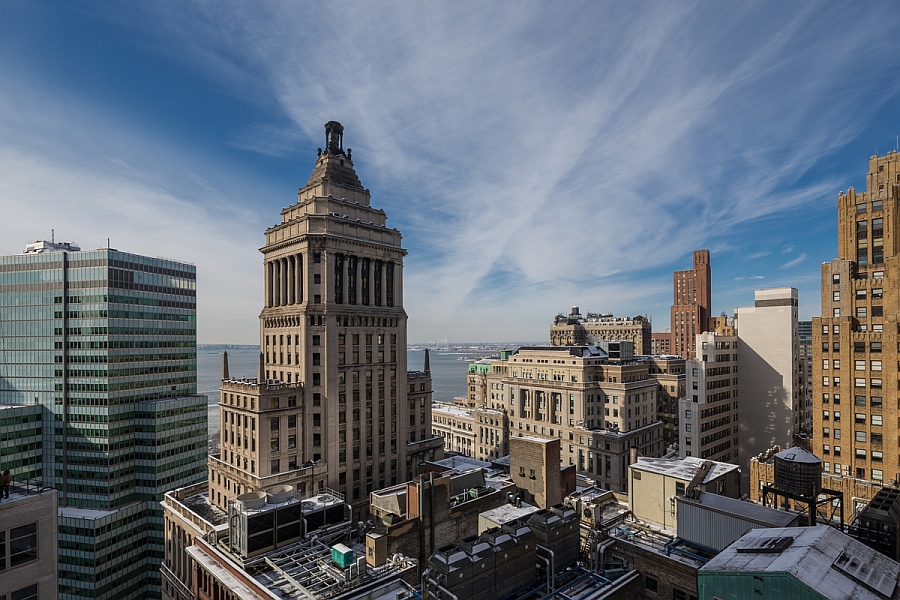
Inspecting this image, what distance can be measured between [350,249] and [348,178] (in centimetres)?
1249

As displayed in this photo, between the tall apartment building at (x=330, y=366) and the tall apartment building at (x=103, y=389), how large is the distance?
46373mm

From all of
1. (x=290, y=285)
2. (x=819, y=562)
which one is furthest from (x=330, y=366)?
(x=819, y=562)

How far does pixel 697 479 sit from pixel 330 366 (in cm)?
4527

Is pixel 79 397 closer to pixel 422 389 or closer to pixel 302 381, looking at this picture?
pixel 302 381

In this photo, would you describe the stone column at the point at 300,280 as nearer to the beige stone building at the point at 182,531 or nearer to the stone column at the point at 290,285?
the stone column at the point at 290,285

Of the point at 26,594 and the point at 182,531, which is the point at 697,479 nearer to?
the point at 26,594

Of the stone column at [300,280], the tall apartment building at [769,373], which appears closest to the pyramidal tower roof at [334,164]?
the stone column at [300,280]

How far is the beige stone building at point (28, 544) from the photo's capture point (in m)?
29.8

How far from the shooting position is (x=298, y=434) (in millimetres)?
63125

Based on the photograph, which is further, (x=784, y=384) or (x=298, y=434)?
(x=784, y=384)

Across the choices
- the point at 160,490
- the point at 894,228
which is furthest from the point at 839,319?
the point at 160,490

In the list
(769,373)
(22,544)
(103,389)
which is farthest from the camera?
(103,389)

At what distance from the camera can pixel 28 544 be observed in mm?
30906

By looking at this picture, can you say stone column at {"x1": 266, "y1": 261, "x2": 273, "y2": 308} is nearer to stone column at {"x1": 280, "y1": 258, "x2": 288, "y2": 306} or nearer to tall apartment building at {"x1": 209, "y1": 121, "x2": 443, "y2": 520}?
tall apartment building at {"x1": 209, "y1": 121, "x2": 443, "y2": 520}
